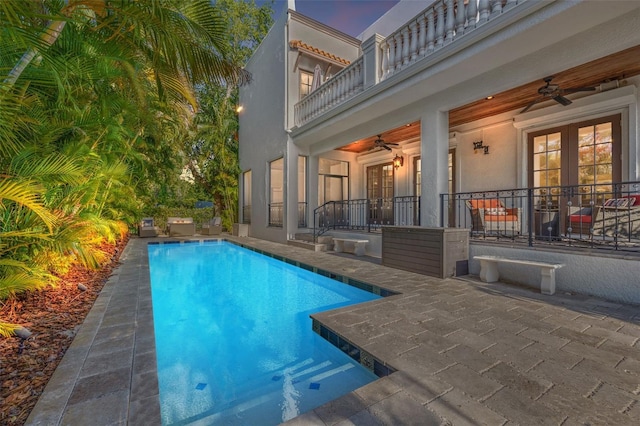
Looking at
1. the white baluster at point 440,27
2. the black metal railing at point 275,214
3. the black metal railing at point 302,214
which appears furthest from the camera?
the black metal railing at point 275,214

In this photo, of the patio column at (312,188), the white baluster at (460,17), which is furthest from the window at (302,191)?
the white baluster at (460,17)

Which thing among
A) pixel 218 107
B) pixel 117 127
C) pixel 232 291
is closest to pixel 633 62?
pixel 232 291

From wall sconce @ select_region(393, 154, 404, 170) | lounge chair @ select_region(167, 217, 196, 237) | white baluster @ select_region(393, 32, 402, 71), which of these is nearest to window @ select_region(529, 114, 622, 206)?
white baluster @ select_region(393, 32, 402, 71)

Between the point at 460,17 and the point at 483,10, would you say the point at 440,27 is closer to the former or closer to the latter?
the point at 460,17

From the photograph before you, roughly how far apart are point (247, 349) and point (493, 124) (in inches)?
318

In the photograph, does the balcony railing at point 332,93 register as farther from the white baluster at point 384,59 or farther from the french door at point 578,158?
the french door at point 578,158

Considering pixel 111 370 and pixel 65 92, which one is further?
pixel 65 92

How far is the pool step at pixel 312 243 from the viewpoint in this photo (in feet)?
32.4

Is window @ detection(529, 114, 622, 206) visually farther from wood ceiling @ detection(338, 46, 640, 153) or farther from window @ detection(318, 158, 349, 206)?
window @ detection(318, 158, 349, 206)

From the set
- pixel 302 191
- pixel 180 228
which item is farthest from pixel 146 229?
pixel 302 191

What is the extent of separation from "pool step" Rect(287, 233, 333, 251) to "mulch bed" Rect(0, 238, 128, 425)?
593 cm

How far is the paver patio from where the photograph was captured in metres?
1.90

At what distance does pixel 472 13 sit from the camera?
16.8 ft

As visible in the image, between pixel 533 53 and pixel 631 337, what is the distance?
4383 millimetres
